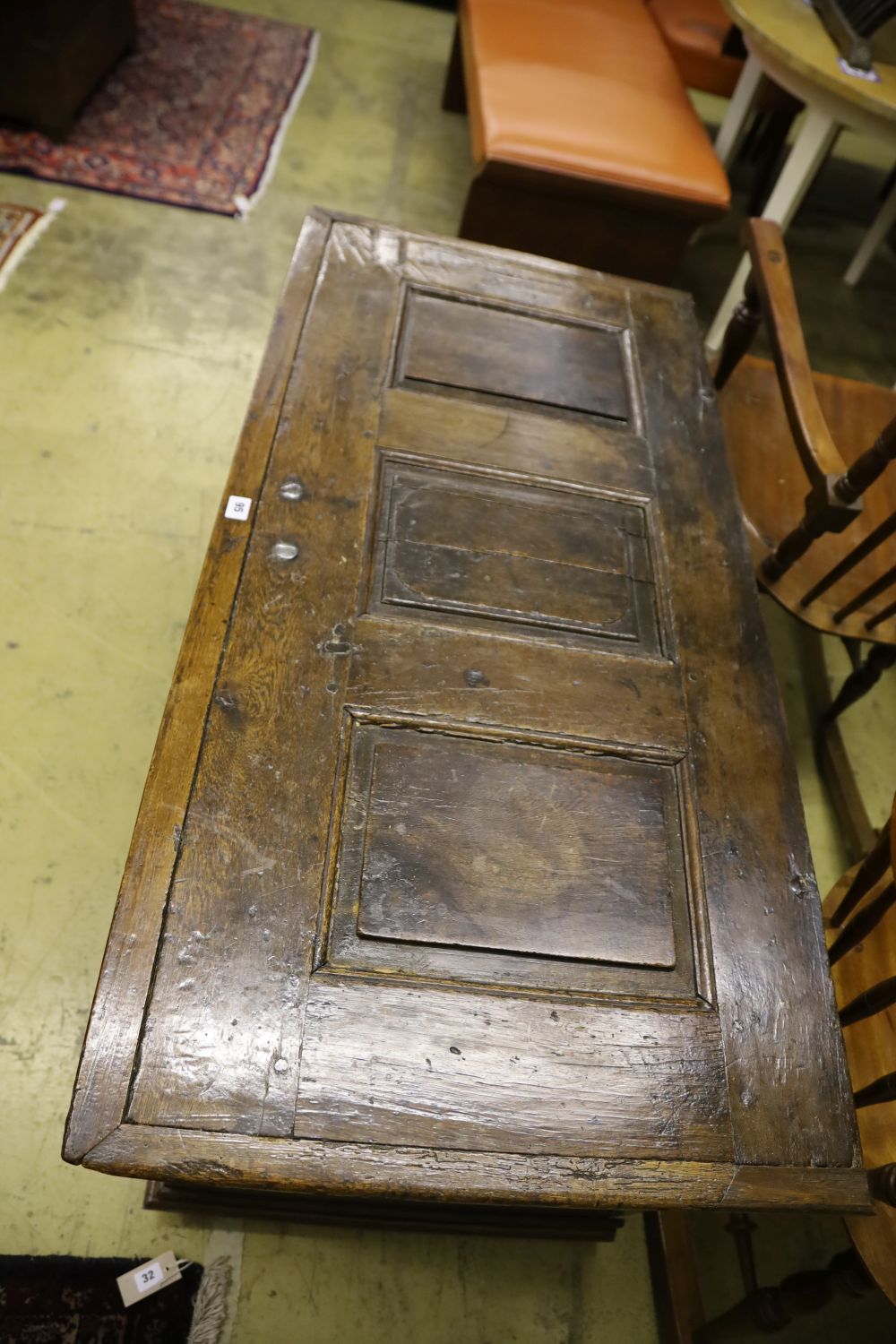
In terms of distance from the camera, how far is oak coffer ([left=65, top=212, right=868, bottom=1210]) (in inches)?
32.2

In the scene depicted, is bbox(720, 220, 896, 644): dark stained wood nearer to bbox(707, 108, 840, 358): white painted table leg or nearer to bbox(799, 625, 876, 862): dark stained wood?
bbox(799, 625, 876, 862): dark stained wood

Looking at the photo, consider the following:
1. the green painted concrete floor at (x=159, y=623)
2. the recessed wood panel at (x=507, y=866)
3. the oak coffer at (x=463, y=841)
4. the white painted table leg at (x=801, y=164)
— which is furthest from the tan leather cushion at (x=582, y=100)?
the recessed wood panel at (x=507, y=866)

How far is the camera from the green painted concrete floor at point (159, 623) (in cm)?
131

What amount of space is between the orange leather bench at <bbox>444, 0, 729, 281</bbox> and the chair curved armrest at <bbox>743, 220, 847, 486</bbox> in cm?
66

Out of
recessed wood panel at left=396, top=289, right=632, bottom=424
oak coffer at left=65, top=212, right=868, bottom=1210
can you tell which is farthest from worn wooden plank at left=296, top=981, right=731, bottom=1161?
recessed wood panel at left=396, top=289, right=632, bottom=424

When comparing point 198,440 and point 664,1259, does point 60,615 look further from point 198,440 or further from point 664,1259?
point 664,1259

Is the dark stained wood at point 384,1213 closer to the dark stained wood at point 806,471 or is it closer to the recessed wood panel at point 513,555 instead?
the recessed wood panel at point 513,555

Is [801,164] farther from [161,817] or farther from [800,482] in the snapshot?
[161,817]

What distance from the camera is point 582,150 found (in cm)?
221

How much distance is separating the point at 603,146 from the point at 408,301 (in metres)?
1.11

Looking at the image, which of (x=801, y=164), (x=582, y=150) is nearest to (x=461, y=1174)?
(x=582, y=150)

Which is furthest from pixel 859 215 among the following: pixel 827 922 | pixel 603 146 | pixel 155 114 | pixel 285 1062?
pixel 285 1062

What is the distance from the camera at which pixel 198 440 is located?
7.24ft

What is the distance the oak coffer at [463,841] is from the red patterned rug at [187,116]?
1772mm
